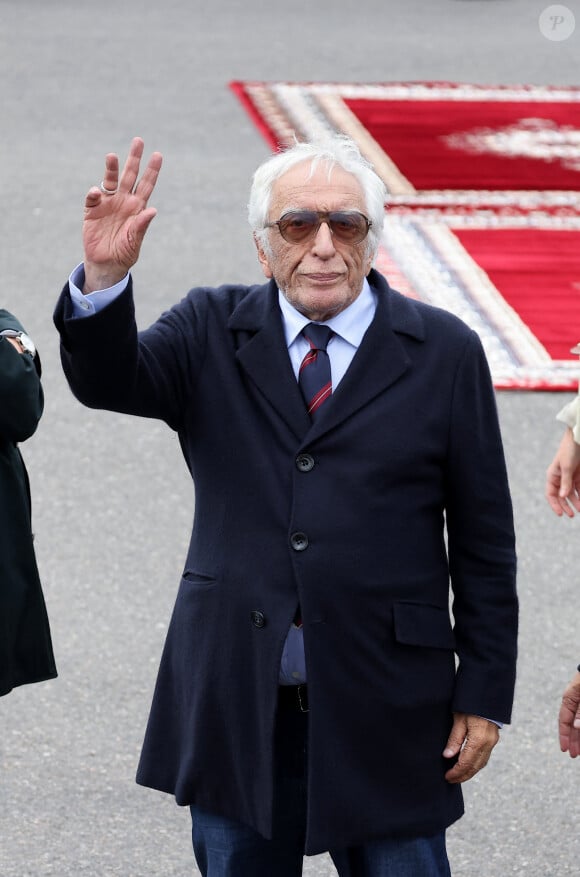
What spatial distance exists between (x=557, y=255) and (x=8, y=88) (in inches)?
198

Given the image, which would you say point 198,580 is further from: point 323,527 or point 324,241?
point 324,241

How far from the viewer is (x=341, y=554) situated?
316 centimetres

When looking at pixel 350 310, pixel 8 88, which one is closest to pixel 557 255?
pixel 8 88

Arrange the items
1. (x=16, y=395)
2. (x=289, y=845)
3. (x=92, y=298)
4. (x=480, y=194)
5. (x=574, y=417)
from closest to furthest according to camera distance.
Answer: (x=92, y=298)
(x=289, y=845)
(x=574, y=417)
(x=16, y=395)
(x=480, y=194)

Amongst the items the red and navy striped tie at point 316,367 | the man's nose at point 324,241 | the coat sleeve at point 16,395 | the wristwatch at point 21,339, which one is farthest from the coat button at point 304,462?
the wristwatch at point 21,339

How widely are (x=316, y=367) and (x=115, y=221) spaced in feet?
1.58

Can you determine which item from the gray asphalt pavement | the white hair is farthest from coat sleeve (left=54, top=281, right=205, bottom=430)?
the gray asphalt pavement

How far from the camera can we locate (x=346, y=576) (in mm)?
3168

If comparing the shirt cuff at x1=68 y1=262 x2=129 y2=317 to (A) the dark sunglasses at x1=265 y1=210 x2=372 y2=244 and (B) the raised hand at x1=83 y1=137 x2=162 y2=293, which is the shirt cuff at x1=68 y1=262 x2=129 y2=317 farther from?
(A) the dark sunglasses at x1=265 y1=210 x2=372 y2=244

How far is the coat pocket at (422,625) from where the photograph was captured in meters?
3.21

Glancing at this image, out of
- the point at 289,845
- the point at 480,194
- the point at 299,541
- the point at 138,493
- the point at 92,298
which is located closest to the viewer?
the point at 92,298

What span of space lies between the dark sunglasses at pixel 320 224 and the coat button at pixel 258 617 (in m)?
0.69

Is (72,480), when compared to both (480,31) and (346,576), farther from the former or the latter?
(480,31)

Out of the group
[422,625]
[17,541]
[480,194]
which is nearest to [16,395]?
[17,541]
